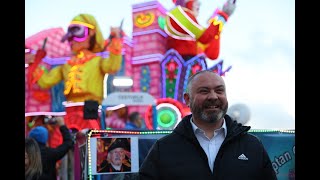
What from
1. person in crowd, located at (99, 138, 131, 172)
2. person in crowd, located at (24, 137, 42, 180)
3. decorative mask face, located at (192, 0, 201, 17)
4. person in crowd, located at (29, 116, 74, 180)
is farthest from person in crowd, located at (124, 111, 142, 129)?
person in crowd, located at (99, 138, 131, 172)

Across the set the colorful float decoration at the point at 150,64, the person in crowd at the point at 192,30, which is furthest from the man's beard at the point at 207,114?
the person in crowd at the point at 192,30

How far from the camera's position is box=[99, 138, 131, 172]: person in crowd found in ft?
13.1

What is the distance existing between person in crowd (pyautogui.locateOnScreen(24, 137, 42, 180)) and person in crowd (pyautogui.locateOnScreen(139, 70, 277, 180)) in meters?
2.34

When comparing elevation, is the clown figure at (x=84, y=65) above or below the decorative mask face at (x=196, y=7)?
below

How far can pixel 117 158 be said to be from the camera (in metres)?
4.03

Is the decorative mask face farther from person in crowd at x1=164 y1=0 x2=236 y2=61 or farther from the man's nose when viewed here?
the man's nose

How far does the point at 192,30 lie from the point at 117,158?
8.80m

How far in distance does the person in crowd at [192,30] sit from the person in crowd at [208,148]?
9944 millimetres

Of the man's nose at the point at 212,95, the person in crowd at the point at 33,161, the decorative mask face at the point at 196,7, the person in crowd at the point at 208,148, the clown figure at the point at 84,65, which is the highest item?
the decorative mask face at the point at 196,7

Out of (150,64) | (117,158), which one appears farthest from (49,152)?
(150,64)

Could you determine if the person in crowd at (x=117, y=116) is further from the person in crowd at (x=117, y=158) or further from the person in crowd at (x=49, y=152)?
the person in crowd at (x=117, y=158)

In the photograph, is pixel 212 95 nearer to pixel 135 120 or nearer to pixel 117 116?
pixel 135 120

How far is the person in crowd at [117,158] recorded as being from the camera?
399 centimetres

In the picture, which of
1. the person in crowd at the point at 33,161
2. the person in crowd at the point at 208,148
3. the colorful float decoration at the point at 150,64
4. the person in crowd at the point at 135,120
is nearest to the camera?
the person in crowd at the point at 208,148
